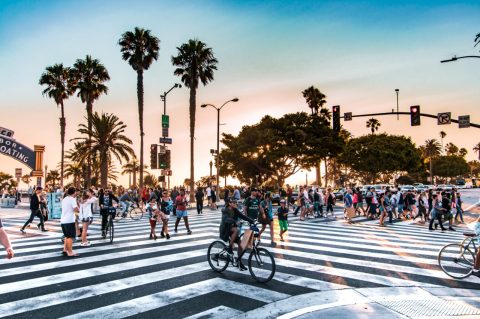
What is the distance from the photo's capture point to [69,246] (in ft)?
33.0

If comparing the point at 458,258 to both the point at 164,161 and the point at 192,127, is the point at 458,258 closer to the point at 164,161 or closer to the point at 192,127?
the point at 164,161

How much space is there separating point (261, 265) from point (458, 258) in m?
4.31

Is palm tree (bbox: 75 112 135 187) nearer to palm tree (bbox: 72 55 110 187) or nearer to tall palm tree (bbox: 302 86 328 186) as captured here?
palm tree (bbox: 72 55 110 187)

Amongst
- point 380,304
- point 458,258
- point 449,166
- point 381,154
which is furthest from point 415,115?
point 449,166

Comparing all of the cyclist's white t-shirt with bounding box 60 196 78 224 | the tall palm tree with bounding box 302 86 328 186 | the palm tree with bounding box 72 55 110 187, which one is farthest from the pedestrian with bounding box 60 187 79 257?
the tall palm tree with bounding box 302 86 328 186

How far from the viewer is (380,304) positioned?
19.0 ft

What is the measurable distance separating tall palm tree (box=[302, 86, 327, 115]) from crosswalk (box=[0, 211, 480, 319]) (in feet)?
166

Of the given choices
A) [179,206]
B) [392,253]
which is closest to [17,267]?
[179,206]

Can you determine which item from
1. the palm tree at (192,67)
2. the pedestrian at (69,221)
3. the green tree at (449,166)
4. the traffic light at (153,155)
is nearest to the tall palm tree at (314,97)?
the palm tree at (192,67)

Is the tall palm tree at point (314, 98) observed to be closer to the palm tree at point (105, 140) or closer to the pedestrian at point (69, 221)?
the palm tree at point (105, 140)

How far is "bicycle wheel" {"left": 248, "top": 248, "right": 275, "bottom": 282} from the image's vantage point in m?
7.41

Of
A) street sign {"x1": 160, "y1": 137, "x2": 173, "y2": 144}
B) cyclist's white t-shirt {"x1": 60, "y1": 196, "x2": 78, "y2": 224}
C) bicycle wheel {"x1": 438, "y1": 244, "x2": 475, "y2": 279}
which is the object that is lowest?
A: bicycle wheel {"x1": 438, "y1": 244, "x2": 475, "y2": 279}

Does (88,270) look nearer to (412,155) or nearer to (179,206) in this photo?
(179,206)

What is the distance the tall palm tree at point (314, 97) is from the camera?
6209cm
